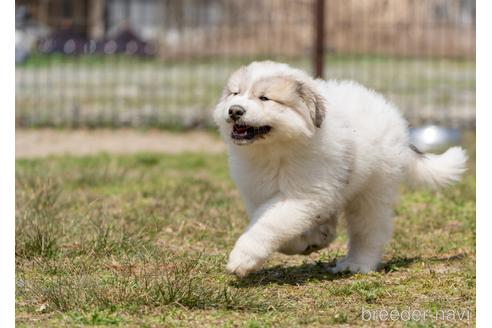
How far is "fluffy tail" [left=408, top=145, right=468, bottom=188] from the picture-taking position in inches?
232

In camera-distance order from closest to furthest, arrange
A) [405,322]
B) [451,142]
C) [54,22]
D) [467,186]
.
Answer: [405,322], [467,186], [451,142], [54,22]

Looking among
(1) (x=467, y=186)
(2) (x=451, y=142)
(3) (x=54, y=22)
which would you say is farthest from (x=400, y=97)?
(1) (x=467, y=186)

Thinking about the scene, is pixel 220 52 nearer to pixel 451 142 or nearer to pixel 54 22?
pixel 54 22

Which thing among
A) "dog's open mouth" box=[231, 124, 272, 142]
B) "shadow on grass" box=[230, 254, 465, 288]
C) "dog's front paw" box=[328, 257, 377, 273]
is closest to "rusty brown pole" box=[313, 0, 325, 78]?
"shadow on grass" box=[230, 254, 465, 288]

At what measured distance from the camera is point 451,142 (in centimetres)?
1100

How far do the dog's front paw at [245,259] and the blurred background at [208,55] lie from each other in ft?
21.7

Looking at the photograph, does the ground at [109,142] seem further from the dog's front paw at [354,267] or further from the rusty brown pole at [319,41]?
the dog's front paw at [354,267]

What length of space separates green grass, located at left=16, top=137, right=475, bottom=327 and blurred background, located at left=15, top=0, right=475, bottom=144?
4226 millimetres

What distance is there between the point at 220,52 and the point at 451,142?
775 centimetres

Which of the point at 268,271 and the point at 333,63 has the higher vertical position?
the point at 333,63

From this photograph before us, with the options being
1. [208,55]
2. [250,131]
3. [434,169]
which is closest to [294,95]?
[250,131]

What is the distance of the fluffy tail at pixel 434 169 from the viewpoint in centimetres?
589

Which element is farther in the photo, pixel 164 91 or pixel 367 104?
pixel 164 91

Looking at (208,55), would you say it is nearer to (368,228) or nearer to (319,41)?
(319,41)
